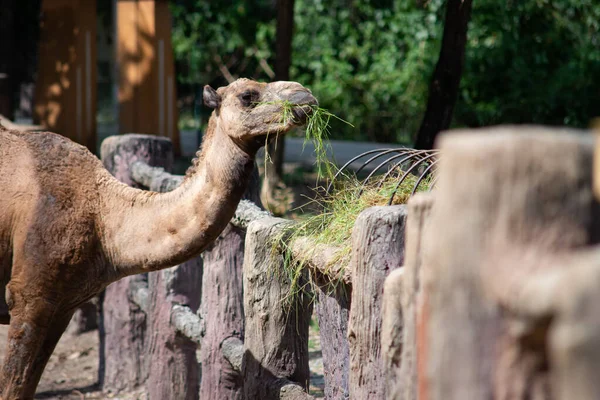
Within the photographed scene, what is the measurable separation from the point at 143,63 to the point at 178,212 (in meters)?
8.75

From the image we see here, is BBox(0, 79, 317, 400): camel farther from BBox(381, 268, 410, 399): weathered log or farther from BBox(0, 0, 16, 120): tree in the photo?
BBox(0, 0, 16, 120): tree

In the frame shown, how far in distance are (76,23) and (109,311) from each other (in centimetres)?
745

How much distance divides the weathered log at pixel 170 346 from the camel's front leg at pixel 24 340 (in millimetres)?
1340

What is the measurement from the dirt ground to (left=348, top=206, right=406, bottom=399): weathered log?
2802mm

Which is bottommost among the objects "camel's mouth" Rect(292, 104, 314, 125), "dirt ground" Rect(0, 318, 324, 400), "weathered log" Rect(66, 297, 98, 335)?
"dirt ground" Rect(0, 318, 324, 400)

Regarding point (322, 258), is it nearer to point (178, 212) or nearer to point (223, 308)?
point (178, 212)

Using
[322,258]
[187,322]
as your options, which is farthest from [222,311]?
[322,258]

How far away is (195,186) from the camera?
3996 millimetres

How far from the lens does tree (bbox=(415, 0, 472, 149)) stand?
6.60 metres

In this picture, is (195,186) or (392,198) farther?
(195,186)

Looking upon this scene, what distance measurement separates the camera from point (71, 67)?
43.1 ft

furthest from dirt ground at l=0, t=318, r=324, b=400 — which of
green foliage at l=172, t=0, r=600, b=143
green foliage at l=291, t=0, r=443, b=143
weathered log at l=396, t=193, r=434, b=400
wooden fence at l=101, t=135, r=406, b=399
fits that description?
green foliage at l=291, t=0, r=443, b=143

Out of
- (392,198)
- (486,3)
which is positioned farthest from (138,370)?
(486,3)

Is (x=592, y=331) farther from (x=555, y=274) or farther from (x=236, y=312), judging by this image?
(x=236, y=312)
